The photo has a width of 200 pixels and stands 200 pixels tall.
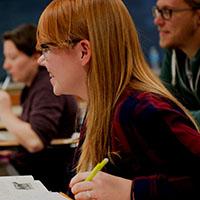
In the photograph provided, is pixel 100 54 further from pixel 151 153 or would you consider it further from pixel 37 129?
pixel 37 129

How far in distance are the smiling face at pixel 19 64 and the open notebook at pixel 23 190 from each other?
4.71 feet

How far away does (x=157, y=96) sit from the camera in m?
1.18

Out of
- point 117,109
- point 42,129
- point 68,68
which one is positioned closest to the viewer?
point 117,109

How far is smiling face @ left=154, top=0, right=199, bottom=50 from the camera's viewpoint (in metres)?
2.23

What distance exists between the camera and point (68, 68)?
4.23 ft

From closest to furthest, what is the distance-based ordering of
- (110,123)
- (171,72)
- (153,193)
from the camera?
(153,193), (110,123), (171,72)

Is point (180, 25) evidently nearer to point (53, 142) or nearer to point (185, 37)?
Answer: point (185, 37)

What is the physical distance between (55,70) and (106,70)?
16 cm

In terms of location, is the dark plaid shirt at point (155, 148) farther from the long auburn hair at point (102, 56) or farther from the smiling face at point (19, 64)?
the smiling face at point (19, 64)

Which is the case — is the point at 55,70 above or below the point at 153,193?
above

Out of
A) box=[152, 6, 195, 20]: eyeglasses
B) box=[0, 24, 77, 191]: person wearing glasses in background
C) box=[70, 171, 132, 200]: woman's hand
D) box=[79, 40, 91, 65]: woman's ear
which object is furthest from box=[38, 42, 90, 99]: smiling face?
box=[0, 24, 77, 191]: person wearing glasses in background

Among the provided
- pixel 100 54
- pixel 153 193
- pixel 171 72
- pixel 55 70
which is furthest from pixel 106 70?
pixel 171 72

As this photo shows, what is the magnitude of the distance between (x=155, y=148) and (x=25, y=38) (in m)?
1.73

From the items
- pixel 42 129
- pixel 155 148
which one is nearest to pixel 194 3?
pixel 42 129
